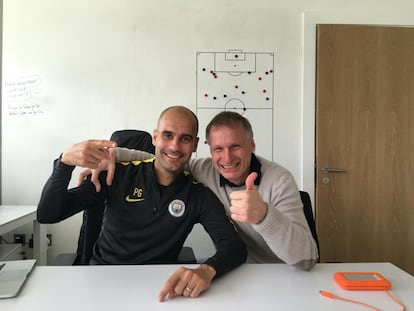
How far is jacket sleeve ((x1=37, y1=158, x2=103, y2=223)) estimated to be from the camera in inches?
51.5

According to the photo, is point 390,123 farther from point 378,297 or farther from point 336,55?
point 378,297

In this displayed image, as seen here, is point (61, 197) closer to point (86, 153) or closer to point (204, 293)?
point (86, 153)

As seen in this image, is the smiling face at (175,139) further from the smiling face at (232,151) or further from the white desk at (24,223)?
the white desk at (24,223)

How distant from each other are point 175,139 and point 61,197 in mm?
531

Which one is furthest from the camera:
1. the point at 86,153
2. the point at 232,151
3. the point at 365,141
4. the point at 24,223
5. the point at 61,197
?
the point at 365,141

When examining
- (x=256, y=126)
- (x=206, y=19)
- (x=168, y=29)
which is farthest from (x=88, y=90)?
(x=256, y=126)

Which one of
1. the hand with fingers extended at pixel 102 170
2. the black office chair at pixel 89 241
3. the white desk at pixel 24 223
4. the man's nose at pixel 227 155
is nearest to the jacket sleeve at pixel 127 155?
the hand with fingers extended at pixel 102 170

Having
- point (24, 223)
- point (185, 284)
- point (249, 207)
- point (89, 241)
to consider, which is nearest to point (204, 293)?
point (185, 284)

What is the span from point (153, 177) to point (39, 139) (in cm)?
163

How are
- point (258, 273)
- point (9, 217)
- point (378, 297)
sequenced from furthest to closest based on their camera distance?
point (9, 217) → point (258, 273) → point (378, 297)

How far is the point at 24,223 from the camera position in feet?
6.97

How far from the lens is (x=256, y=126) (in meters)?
2.75

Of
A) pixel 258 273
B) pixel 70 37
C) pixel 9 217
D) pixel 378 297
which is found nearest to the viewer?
pixel 378 297

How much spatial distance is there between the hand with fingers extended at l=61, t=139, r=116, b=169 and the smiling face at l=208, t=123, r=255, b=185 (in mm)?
466
